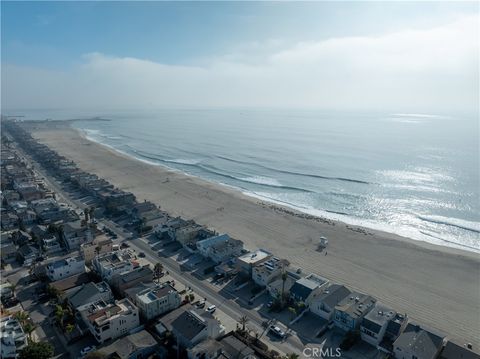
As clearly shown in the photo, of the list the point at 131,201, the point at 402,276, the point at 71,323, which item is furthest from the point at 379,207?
the point at 71,323

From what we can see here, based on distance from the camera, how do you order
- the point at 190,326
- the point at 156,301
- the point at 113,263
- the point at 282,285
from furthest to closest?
the point at 113,263, the point at 282,285, the point at 156,301, the point at 190,326

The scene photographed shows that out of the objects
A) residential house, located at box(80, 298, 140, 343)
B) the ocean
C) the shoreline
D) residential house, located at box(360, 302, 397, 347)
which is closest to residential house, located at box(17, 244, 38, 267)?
residential house, located at box(80, 298, 140, 343)

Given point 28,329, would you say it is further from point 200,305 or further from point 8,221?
point 8,221

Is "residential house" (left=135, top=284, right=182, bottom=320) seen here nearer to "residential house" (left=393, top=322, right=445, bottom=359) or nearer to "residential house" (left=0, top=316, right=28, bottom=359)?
"residential house" (left=0, top=316, right=28, bottom=359)

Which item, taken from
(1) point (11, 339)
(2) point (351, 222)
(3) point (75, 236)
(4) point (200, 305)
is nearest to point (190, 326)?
(4) point (200, 305)

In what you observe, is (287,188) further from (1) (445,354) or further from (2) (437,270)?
(1) (445,354)
